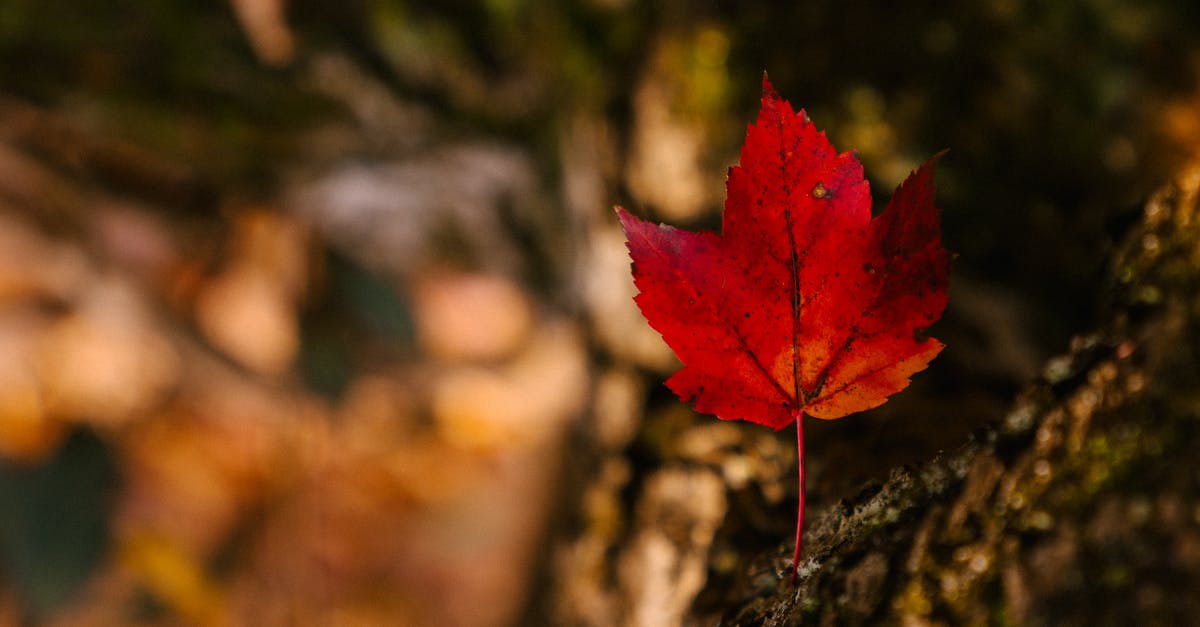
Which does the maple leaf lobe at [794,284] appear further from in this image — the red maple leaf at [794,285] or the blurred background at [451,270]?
the blurred background at [451,270]

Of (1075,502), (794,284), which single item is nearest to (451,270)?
(794,284)

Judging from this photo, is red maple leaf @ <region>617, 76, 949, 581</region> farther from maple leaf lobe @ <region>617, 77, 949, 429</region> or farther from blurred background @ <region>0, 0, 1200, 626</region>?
blurred background @ <region>0, 0, 1200, 626</region>

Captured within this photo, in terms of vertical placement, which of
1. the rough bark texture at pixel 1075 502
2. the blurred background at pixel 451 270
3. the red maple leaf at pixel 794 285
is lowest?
the rough bark texture at pixel 1075 502

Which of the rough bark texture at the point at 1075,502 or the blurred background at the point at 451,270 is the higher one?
the blurred background at the point at 451,270

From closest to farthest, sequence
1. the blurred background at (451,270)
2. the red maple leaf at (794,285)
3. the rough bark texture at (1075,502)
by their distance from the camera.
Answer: the rough bark texture at (1075,502) < the red maple leaf at (794,285) < the blurred background at (451,270)

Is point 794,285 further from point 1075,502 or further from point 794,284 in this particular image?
point 1075,502

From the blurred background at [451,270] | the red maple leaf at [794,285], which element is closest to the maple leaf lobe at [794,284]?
the red maple leaf at [794,285]
